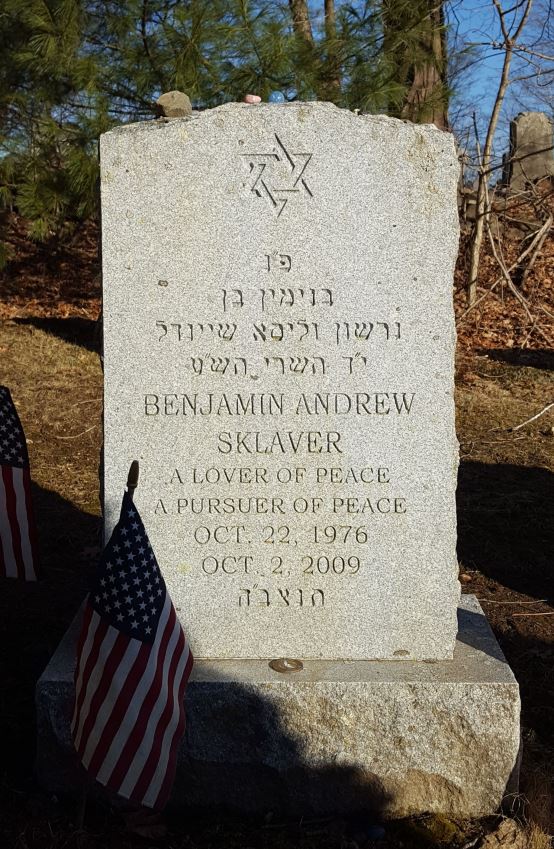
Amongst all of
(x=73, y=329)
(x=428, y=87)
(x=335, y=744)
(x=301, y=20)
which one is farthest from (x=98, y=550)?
(x=301, y=20)

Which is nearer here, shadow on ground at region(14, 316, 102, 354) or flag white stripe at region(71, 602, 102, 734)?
flag white stripe at region(71, 602, 102, 734)

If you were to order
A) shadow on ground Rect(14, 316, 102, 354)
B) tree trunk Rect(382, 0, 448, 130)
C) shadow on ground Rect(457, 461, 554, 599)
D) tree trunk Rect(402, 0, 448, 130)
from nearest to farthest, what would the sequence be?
1. shadow on ground Rect(457, 461, 554, 599)
2. tree trunk Rect(382, 0, 448, 130)
3. tree trunk Rect(402, 0, 448, 130)
4. shadow on ground Rect(14, 316, 102, 354)

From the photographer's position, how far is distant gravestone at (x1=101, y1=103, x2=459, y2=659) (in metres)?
3.24

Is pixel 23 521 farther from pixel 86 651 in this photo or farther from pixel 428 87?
pixel 428 87

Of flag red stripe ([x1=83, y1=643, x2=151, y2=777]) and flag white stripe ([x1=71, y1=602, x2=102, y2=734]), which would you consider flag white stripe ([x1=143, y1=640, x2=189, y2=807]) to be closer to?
flag red stripe ([x1=83, y1=643, x2=151, y2=777])

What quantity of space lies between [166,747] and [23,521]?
1.30 meters

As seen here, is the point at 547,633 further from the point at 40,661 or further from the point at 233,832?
the point at 40,661

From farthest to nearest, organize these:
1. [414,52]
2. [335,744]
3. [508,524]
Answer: [414,52]
[508,524]
[335,744]

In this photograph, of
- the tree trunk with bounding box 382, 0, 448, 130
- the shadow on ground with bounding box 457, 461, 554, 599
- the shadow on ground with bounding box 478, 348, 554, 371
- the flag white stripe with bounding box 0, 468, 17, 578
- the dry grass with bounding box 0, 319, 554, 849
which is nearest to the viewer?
the dry grass with bounding box 0, 319, 554, 849

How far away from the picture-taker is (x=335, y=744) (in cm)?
318

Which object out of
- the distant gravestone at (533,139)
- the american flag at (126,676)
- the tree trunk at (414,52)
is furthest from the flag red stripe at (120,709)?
the distant gravestone at (533,139)

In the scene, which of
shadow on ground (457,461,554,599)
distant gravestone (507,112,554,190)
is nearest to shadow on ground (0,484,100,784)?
shadow on ground (457,461,554,599)

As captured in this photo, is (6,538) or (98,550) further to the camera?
(98,550)

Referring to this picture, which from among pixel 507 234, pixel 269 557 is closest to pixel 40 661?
pixel 269 557
